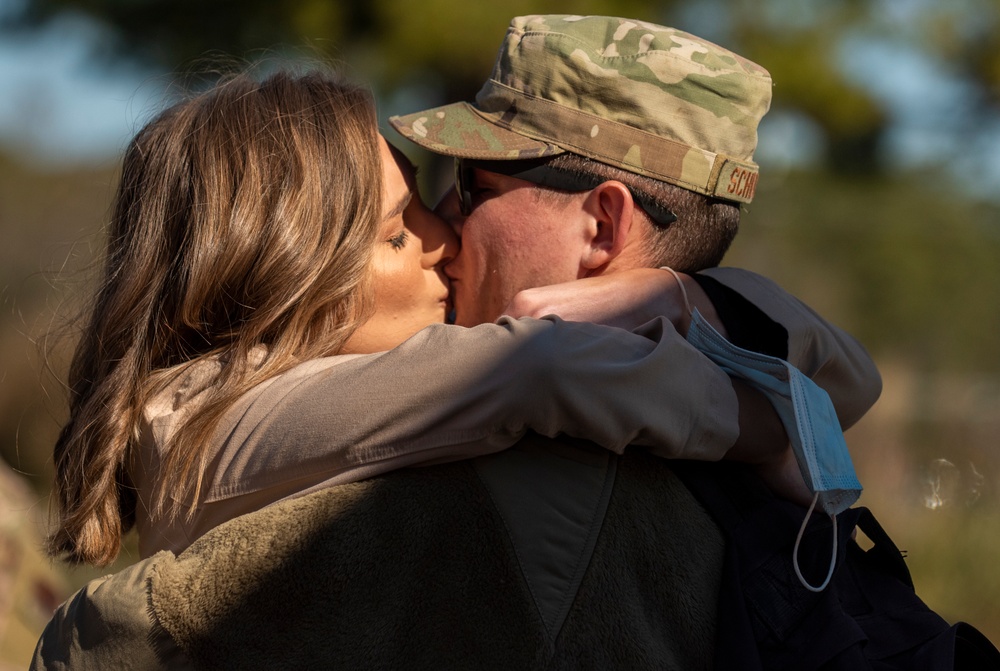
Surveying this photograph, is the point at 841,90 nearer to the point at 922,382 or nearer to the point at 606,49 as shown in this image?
the point at 922,382

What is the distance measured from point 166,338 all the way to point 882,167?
12581mm

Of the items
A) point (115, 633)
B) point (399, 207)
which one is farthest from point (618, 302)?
point (115, 633)

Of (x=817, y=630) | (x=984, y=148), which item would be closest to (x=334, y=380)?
(x=817, y=630)

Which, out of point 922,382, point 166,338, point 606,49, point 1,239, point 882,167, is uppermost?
point 606,49

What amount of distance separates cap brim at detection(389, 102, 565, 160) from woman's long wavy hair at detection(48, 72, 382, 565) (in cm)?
19

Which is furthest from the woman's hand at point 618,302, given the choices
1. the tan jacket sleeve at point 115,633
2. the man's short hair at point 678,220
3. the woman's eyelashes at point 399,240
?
the tan jacket sleeve at point 115,633

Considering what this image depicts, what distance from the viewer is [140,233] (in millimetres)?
2191

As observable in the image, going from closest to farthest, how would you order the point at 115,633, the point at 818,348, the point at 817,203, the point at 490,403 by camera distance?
the point at 490,403 < the point at 115,633 < the point at 818,348 < the point at 817,203

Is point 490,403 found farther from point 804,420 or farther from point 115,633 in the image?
point 115,633

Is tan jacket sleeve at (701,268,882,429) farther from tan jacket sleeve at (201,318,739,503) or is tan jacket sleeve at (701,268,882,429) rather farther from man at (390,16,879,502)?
tan jacket sleeve at (201,318,739,503)

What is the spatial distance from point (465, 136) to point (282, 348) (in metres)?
0.70

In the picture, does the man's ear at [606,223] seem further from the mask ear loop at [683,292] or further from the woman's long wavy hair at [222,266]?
the woman's long wavy hair at [222,266]

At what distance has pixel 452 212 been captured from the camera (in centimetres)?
254

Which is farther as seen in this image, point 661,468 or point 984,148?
point 984,148
